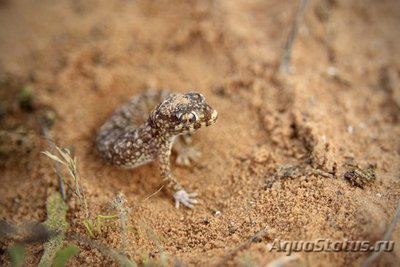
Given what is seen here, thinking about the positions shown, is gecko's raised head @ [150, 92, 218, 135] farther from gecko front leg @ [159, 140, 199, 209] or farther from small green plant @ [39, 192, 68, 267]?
small green plant @ [39, 192, 68, 267]

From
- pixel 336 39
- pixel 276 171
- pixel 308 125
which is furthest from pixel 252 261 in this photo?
pixel 336 39

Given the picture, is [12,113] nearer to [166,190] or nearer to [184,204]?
[166,190]

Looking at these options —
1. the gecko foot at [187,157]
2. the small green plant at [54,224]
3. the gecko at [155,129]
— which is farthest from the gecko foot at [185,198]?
the small green plant at [54,224]

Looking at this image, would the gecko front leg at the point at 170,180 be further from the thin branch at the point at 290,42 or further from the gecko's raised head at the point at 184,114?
the thin branch at the point at 290,42

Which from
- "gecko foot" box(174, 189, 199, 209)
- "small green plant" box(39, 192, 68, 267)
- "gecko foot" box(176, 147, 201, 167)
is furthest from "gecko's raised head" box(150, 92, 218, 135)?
"small green plant" box(39, 192, 68, 267)

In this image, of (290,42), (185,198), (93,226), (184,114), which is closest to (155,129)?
(184,114)
